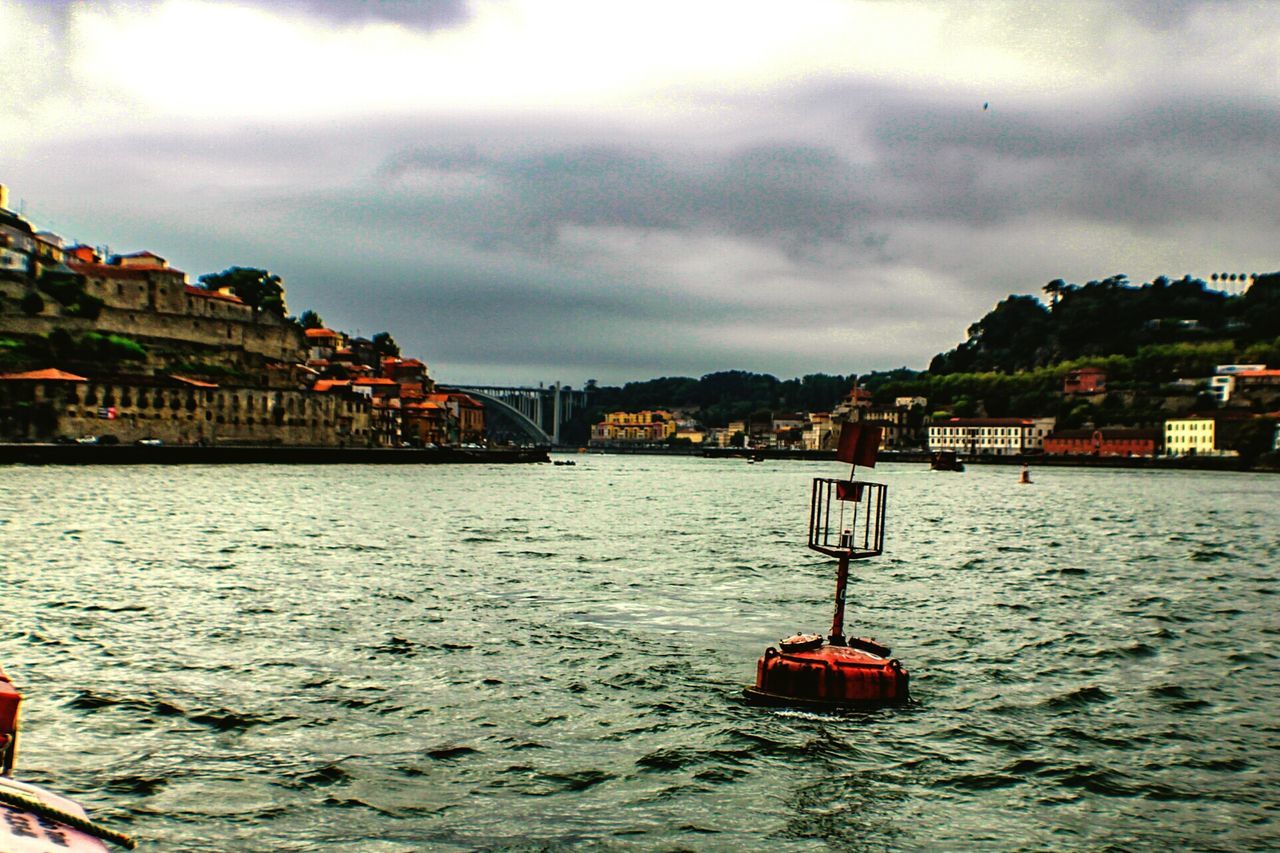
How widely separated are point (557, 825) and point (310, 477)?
262ft

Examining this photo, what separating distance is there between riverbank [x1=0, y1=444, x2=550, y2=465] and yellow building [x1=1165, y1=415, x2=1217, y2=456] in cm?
12042

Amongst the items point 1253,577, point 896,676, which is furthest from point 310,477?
point 896,676

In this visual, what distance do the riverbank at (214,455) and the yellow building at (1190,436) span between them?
4741 inches

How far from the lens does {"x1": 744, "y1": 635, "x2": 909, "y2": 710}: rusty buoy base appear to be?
1261 centimetres

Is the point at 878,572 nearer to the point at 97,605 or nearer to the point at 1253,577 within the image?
the point at 1253,577

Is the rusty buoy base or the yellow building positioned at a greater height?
the yellow building

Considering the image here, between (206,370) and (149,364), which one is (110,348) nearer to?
(149,364)

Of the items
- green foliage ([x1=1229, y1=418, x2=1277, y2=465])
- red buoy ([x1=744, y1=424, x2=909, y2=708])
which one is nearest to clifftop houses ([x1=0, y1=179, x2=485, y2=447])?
red buoy ([x1=744, y1=424, x2=909, y2=708])

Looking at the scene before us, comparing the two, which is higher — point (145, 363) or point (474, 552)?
point (145, 363)

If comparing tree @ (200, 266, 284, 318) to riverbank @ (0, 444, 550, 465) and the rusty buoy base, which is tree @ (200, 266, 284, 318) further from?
the rusty buoy base

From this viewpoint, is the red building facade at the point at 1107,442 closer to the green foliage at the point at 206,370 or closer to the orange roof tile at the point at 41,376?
the green foliage at the point at 206,370

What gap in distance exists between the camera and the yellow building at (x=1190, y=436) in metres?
177

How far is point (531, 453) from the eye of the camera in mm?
169625

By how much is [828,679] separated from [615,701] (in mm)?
2757
